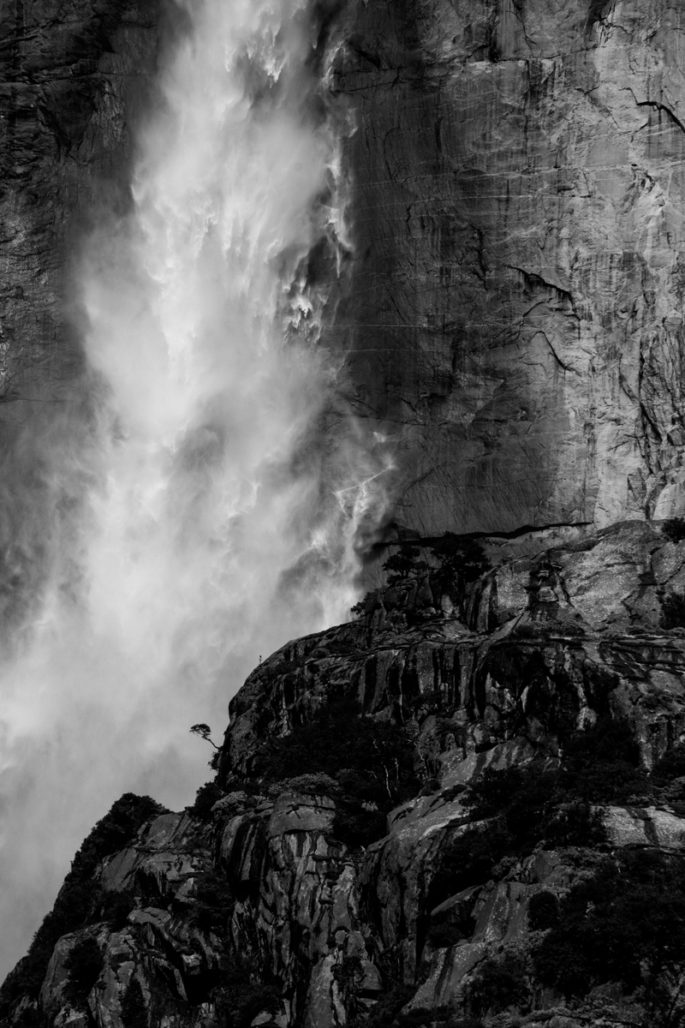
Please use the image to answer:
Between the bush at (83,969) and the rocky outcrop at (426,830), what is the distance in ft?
0.35

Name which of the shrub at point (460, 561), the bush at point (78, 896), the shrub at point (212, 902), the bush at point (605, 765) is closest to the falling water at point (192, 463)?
the bush at point (78, 896)

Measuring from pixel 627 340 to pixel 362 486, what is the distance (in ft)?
50.7

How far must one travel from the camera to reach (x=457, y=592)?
74125mm

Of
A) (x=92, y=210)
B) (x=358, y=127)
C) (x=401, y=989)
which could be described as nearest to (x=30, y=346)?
(x=92, y=210)

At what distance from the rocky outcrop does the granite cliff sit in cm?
13

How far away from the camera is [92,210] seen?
9912cm

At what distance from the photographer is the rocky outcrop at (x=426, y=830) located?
49562 millimetres

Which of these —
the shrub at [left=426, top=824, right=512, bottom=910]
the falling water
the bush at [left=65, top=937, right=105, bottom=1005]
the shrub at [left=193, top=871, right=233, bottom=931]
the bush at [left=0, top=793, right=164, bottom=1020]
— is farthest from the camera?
the falling water

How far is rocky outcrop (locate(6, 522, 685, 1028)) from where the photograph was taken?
163 feet

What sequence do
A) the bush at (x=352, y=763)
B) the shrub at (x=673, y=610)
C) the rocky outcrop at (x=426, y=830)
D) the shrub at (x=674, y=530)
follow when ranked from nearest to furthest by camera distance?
the rocky outcrop at (x=426, y=830) < the bush at (x=352, y=763) < the shrub at (x=673, y=610) < the shrub at (x=674, y=530)

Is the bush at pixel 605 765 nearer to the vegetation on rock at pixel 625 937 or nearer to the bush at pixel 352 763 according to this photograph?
the vegetation on rock at pixel 625 937

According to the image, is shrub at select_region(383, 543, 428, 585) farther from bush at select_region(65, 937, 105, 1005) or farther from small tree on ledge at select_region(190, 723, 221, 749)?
bush at select_region(65, 937, 105, 1005)

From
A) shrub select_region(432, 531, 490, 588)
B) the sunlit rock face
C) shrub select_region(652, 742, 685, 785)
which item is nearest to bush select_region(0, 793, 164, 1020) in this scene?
shrub select_region(432, 531, 490, 588)

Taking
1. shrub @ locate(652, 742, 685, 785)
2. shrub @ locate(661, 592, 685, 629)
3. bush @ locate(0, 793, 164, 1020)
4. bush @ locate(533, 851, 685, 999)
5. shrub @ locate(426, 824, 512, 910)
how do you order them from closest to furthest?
bush @ locate(533, 851, 685, 999) < shrub @ locate(426, 824, 512, 910) < shrub @ locate(652, 742, 685, 785) < bush @ locate(0, 793, 164, 1020) < shrub @ locate(661, 592, 685, 629)
